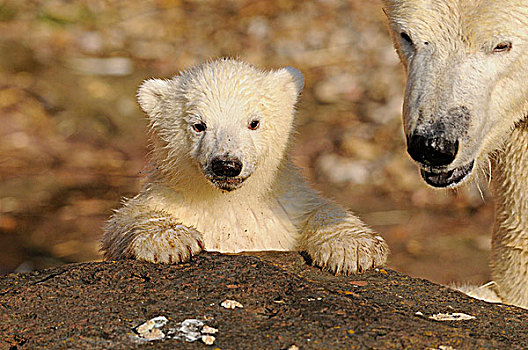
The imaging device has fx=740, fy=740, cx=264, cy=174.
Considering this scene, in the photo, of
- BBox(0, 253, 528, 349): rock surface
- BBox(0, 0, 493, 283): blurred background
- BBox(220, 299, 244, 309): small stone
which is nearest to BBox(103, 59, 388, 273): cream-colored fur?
BBox(0, 253, 528, 349): rock surface

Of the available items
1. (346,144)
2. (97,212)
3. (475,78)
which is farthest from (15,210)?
(475,78)

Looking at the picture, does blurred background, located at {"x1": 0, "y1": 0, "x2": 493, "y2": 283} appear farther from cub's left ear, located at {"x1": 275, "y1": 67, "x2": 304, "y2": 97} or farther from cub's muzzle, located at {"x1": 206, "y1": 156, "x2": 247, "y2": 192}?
cub's muzzle, located at {"x1": 206, "y1": 156, "x2": 247, "y2": 192}

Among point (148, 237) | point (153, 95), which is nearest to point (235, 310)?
point (148, 237)

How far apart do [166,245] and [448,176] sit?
1.39 m

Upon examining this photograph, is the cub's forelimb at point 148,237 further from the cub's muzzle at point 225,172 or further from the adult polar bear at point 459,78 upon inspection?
the adult polar bear at point 459,78

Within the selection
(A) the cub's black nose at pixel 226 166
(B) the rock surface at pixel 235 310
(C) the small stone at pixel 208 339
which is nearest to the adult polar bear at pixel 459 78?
(B) the rock surface at pixel 235 310

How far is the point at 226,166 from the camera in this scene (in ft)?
12.5

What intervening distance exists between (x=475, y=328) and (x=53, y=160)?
7300 millimetres

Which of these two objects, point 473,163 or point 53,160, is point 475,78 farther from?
point 53,160

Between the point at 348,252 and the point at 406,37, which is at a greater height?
the point at 406,37

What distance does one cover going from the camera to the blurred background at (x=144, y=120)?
7.85 metres

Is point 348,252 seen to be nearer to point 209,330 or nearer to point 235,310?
point 235,310

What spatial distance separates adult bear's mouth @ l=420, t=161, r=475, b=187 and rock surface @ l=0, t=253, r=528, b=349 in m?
0.49

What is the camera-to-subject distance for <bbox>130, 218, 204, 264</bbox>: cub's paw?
358cm
